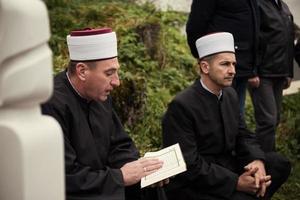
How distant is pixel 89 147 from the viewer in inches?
129

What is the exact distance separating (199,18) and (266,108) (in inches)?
42.2

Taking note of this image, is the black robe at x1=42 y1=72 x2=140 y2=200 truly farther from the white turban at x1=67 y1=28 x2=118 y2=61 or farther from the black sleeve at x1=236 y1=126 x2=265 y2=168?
the black sleeve at x1=236 y1=126 x2=265 y2=168

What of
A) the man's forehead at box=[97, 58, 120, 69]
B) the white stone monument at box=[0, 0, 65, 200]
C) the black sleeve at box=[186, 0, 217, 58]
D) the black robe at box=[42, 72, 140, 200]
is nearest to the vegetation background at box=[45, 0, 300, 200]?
the black sleeve at box=[186, 0, 217, 58]

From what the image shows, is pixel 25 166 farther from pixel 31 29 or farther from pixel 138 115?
pixel 138 115

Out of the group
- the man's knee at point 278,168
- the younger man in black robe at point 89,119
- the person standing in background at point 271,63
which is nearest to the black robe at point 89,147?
the younger man in black robe at point 89,119

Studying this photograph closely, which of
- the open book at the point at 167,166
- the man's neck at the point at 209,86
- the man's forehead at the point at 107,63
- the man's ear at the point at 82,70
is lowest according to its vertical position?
the open book at the point at 167,166

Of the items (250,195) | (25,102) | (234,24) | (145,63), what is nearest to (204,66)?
(234,24)

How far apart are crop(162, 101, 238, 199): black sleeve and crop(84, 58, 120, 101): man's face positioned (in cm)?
84

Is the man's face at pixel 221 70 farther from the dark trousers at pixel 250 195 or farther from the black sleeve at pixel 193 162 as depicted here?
the dark trousers at pixel 250 195

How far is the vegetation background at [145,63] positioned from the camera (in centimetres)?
581

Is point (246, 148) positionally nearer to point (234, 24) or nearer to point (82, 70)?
point (234, 24)

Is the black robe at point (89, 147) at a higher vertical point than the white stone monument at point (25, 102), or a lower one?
lower

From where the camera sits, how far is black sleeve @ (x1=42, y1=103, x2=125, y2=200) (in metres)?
3.08

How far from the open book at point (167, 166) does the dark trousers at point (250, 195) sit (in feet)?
1.98
